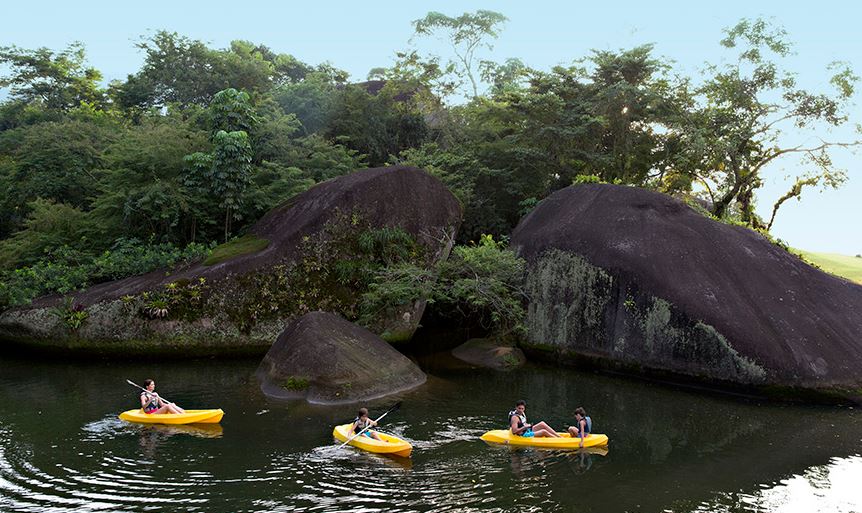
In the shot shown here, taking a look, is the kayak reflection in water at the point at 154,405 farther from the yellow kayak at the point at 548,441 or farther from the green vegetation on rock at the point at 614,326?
the green vegetation on rock at the point at 614,326

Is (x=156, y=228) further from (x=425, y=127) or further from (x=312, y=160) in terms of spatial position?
(x=425, y=127)

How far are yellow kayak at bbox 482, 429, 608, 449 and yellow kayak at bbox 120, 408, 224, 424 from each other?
5.48 meters

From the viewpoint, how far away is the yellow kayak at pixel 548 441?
11656 millimetres

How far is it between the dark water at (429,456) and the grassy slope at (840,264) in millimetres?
18586

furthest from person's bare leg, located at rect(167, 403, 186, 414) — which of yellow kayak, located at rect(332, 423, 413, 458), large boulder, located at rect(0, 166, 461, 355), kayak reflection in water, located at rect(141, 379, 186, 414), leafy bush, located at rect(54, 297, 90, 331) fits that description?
leafy bush, located at rect(54, 297, 90, 331)

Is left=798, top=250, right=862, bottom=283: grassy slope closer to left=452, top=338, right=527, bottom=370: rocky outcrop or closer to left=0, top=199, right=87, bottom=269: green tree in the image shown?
left=452, top=338, right=527, bottom=370: rocky outcrop

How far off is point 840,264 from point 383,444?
31435 millimetres

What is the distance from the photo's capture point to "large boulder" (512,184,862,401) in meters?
15.6

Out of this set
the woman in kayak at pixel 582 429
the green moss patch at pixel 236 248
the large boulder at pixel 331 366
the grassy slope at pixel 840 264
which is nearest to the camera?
the woman in kayak at pixel 582 429

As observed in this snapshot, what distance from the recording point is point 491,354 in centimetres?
1927

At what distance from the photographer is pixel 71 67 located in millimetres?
40688

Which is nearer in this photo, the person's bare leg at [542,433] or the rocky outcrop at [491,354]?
the person's bare leg at [542,433]

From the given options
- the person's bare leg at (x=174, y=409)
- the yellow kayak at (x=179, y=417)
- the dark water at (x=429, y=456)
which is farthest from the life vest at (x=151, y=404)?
the dark water at (x=429, y=456)

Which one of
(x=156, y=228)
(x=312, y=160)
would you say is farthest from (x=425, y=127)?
(x=156, y=228)
